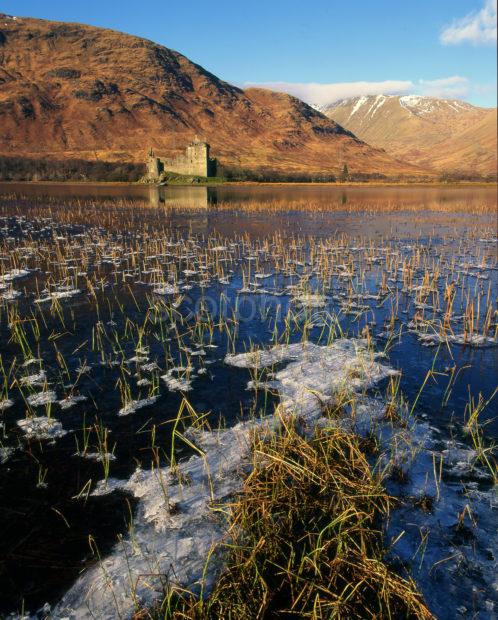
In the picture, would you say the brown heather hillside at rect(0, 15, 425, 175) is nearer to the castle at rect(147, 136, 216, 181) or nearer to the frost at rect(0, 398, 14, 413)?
the castle at rect(147, 136, 216, 181)

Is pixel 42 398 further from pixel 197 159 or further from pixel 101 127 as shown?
pixel 101 127

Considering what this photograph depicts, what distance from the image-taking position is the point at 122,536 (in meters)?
4.02

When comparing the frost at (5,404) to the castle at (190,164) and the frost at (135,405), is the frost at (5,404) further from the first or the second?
the castle at (190,164)

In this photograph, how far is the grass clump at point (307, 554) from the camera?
3072mm

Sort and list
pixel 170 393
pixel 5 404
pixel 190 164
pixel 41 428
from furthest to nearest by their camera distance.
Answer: pixel 190 164, pixel 170 393, pixel 5 404, pixel 41 428

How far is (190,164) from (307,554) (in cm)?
10453

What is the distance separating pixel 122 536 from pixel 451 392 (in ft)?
18.5

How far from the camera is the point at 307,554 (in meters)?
3.40

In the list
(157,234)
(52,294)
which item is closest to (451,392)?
(52,294)

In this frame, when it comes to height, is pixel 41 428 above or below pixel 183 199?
below

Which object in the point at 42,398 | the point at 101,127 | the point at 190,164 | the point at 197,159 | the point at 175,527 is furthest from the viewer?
the point at 101,127

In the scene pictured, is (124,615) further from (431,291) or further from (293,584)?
(431,291)

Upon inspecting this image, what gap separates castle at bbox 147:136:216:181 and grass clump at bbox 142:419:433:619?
96.0m

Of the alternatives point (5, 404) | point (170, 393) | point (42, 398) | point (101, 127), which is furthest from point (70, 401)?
point (101, 127)
